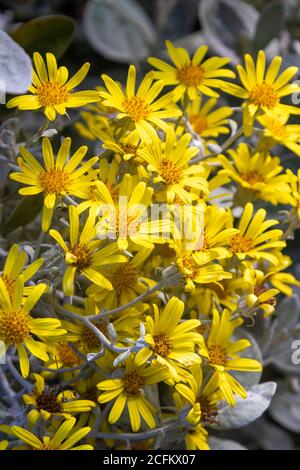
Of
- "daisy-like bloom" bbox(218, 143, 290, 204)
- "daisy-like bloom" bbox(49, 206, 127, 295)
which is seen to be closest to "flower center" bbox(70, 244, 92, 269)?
"daisy-like bloom" bbox(49, 206, 127, 295)

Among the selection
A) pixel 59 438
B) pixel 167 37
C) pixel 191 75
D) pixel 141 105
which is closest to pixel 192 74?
pixel 191 75

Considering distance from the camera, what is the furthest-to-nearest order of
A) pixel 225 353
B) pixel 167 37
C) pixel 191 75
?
pixel 167 37, pixel 191 75, pixel 225 353

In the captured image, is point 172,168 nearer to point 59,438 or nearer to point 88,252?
point 88,252

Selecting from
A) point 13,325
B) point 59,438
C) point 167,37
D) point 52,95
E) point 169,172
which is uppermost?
point 167,37

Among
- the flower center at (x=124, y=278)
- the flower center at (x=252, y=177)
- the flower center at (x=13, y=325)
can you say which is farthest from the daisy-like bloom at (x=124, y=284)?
the flower center at (x=252, y=177)

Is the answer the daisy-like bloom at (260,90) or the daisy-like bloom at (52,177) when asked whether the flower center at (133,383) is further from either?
the daisy-like bloom at (260,90)

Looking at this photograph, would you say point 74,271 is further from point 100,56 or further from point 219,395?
point 100,56
